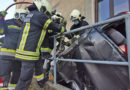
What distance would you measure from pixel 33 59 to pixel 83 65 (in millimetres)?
855

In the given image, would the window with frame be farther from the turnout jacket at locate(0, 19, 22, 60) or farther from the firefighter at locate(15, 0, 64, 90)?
the turnout jacket at locate(0, 19, 22, 60)

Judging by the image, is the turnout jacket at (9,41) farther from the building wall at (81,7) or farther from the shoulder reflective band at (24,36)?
the building wall at (81,7)

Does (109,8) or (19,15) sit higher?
(109,8)

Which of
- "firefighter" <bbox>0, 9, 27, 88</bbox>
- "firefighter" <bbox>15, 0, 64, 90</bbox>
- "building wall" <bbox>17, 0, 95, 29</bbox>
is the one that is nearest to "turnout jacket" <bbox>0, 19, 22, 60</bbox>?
"firefighter" <bbox>0, 9, 27, 88</bbox>

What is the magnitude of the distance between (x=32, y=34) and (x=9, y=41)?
2.05 feet

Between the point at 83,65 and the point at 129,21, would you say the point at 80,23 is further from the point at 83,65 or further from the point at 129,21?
the point at 129,21

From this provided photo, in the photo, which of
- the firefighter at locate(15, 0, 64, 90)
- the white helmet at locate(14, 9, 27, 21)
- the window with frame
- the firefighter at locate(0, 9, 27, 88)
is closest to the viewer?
the firefighter at locate(15, 0, 64, 90)

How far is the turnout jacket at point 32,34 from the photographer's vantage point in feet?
6.28

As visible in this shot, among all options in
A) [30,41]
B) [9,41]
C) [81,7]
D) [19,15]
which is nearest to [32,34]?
[30,41]

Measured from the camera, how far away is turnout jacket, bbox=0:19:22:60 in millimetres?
2256

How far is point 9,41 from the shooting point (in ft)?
7.50

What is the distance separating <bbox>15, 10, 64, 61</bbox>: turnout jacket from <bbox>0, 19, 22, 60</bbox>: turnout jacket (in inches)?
15.9

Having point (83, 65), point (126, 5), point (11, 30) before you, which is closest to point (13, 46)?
point (11, 30)

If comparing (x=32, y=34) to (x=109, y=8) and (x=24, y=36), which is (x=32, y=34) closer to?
(x=24, y=36)
